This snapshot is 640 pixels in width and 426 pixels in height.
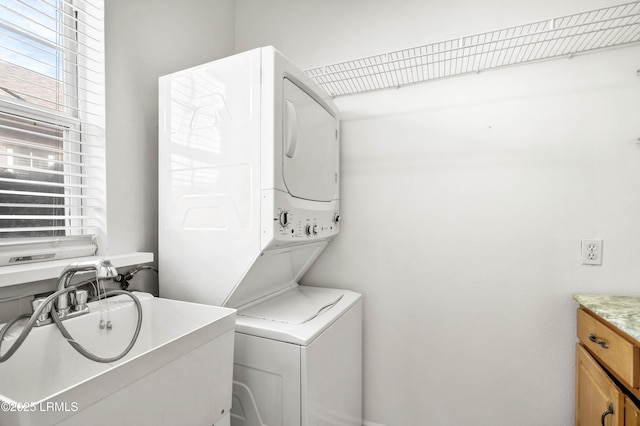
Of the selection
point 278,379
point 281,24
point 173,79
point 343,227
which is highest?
point 281,24

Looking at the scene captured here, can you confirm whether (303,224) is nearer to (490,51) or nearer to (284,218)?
(284,218)

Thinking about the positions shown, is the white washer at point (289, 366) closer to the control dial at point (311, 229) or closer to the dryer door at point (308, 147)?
the control dial at point (311, 229)

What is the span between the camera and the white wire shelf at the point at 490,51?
1.54 m

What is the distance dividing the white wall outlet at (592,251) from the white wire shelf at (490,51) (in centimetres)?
102

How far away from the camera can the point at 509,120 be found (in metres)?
1.81

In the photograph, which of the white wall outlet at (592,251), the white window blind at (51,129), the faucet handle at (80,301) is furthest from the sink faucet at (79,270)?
the white wall outlet at (592,251)

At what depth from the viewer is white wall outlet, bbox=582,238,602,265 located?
1.63m

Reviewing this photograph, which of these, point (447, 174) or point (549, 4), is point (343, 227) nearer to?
point (447, 174)

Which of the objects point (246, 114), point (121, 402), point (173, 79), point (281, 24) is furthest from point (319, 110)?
point (121, 402)

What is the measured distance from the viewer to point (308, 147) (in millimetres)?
1631

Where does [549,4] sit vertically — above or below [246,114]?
above

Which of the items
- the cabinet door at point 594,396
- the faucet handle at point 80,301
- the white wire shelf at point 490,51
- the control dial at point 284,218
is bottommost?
the cabinet door at point 594,396

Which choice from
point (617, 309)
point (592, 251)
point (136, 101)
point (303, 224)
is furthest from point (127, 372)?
point (592, 251)

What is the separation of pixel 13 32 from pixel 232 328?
152cm
